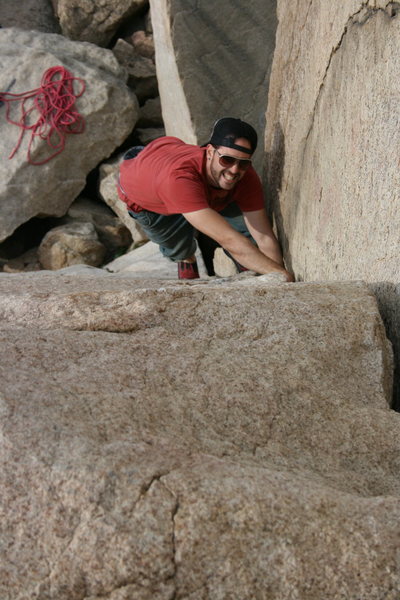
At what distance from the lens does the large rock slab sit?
17.7 ft

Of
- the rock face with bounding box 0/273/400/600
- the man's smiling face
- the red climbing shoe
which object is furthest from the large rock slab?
the rock face with bounding box 0/273/400/600

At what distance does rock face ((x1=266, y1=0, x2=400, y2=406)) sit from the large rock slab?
272 centimetres

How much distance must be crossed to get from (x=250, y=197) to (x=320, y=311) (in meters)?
1.84

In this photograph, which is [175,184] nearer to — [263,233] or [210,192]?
[210,192]

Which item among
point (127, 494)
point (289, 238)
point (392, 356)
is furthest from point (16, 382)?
point (289, 238)

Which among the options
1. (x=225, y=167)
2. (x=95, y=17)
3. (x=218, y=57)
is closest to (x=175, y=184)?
(x=225, y=167)

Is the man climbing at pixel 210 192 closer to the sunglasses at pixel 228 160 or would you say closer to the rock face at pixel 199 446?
the sunglasses at pixel 228 160

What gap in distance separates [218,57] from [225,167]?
4.33 ft

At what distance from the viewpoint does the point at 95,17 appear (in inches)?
244

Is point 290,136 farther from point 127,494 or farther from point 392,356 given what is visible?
point 127,494

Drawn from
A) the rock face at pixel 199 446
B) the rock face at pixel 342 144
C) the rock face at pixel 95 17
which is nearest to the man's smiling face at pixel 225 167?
the rock face at pixel 342 144

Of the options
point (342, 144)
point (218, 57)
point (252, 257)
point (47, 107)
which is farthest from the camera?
point (47, 107)

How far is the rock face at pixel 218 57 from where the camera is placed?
3.88m

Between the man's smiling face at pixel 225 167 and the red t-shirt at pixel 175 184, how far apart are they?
0.04 metres
